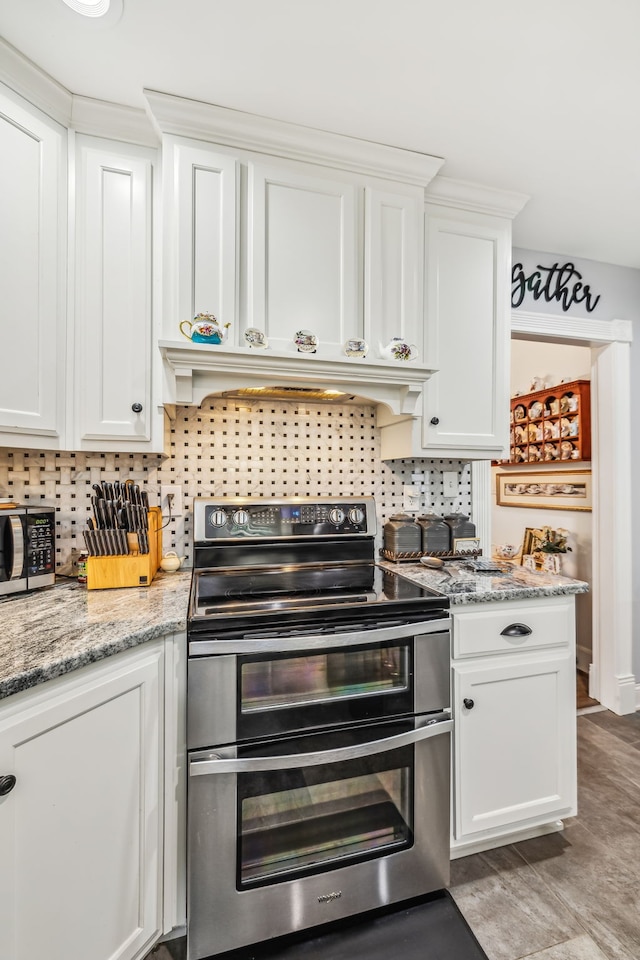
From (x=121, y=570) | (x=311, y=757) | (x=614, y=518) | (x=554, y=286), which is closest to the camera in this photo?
(x=311, y=757)

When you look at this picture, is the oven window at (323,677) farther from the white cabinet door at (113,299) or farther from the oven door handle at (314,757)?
the white cabinet door at (113,299)

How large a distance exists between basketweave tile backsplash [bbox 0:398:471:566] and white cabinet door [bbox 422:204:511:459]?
0.31 meters

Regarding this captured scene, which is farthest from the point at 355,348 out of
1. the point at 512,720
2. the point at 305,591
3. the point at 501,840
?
the point at 501,840

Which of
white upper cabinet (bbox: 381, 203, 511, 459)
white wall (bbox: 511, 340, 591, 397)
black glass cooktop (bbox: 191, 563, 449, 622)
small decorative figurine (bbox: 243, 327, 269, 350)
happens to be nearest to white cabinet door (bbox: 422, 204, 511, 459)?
white upper cabinet (bbox: 381, 203, 511, 459)

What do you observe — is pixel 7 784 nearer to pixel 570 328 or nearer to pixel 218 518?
pixel 218 518

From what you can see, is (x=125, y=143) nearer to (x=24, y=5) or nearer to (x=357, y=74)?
(x=24, y=5)

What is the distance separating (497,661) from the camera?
1562 millimetres

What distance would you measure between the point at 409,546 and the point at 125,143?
6.30 feet

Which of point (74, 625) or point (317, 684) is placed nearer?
point (74, 625)

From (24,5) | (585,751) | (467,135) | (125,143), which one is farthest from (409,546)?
(24,5)

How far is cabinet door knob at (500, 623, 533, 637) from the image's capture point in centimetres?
156

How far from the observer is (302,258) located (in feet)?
5.60

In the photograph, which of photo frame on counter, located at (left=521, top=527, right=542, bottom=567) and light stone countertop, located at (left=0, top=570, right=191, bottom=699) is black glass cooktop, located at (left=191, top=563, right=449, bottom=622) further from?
photo frame on counter, located at (left=521, top=527, right=542, bottom=567)

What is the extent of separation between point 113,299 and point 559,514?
332cm
